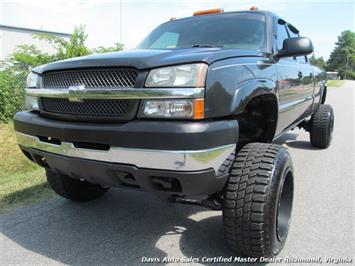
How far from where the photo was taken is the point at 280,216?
2.96 meters

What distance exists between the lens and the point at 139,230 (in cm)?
313

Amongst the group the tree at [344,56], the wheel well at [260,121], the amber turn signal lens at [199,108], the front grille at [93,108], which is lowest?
the tree at [344,56]

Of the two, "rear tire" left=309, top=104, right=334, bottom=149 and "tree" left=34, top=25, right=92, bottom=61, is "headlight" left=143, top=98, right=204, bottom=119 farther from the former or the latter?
"tree" left=34, top=25, right=92, bottom=61

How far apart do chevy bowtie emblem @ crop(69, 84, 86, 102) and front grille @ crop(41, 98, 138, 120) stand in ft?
0.11

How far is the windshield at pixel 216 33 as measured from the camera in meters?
3.47

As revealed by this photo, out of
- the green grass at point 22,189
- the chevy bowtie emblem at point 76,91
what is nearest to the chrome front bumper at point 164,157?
the chevy bowtie emblem at point 76,91

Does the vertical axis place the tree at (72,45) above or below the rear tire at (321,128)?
above

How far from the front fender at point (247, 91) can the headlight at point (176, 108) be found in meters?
0.29

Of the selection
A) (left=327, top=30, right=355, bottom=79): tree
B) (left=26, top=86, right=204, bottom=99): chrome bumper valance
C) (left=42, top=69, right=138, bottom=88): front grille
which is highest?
(left=42, top=69, right=138, bottom=88): front grille

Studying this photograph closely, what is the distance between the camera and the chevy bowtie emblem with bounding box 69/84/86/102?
2434 millimetres

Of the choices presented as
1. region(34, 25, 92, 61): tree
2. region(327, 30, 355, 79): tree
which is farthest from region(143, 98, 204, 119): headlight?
region(327, 30, 355, 79): tree

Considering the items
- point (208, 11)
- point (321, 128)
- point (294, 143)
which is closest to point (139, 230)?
point (208, 11)

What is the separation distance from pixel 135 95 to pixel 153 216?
156 cm

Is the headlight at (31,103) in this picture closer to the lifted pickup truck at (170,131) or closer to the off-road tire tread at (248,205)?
the lifted pickup truck at (170,131)
